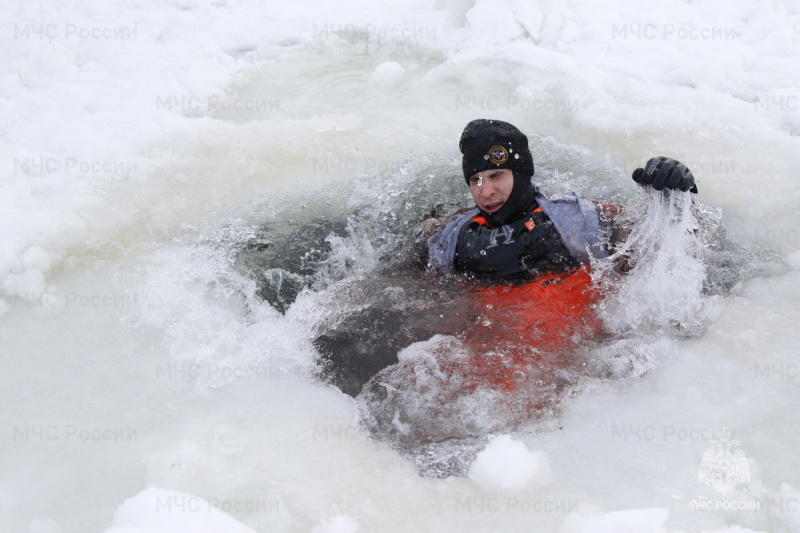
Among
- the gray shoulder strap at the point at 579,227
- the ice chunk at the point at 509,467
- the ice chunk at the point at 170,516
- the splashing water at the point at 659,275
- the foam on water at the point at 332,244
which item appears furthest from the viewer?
the gray shoulder strap at the point at 579,227

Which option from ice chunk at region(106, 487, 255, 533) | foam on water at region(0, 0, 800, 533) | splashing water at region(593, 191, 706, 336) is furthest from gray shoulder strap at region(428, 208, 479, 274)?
ice chunk at region(106, 487, 255, 533)

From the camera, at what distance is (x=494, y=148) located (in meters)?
3.89

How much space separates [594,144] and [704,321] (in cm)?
218

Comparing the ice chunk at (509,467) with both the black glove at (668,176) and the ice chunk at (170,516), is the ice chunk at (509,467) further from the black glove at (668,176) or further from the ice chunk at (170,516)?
the black glove at (668,176)

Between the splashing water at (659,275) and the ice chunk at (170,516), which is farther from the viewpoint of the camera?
the splashing water at (659,275)

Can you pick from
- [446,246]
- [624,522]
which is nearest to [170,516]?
[624,522]

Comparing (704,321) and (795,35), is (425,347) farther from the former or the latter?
(795,35)

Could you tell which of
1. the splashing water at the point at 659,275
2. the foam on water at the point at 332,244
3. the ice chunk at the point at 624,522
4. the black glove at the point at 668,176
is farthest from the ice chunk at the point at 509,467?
the black glove at the point at 668,176

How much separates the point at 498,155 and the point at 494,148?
0.05 meters

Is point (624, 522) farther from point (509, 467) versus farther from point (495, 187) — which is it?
point (495, 187)

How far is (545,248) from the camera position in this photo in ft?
12.6

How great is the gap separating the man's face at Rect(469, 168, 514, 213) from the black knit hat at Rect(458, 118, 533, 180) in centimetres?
4

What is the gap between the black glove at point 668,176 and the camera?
131 inches

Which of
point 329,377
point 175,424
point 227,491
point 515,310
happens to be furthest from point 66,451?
point 515,310
